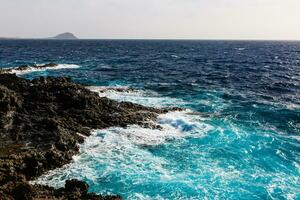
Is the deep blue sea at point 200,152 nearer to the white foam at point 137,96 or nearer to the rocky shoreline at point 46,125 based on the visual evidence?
the white foam at point 137,96

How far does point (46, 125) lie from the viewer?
29312mm

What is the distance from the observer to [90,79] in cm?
6234

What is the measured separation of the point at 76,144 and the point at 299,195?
15143 mm

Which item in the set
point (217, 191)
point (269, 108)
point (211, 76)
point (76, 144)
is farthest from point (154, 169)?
point (211, 76)

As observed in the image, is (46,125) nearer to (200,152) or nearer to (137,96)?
(200,152)

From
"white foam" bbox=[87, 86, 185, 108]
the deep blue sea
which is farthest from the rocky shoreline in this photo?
"white foam" bbox=[87, 86, 185, 108]

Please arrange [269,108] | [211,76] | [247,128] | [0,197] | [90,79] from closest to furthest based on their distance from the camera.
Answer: [0,197], [247,128], [269,108], [90,79], [211,76]

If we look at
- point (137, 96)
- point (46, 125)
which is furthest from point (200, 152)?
point (137, 96)

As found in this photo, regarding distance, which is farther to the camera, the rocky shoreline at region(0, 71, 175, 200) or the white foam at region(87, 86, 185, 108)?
the white foam at region(87, 86, 185, 108)

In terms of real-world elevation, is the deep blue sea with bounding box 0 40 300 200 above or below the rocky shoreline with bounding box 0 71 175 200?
below

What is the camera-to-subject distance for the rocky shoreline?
1942cm

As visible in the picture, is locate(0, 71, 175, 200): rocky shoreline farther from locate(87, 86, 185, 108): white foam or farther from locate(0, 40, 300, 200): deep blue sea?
locate(87, 86, 185, 108): white foam

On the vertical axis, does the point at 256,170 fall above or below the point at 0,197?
below

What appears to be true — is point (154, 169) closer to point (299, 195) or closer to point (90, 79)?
point (299, 195)
